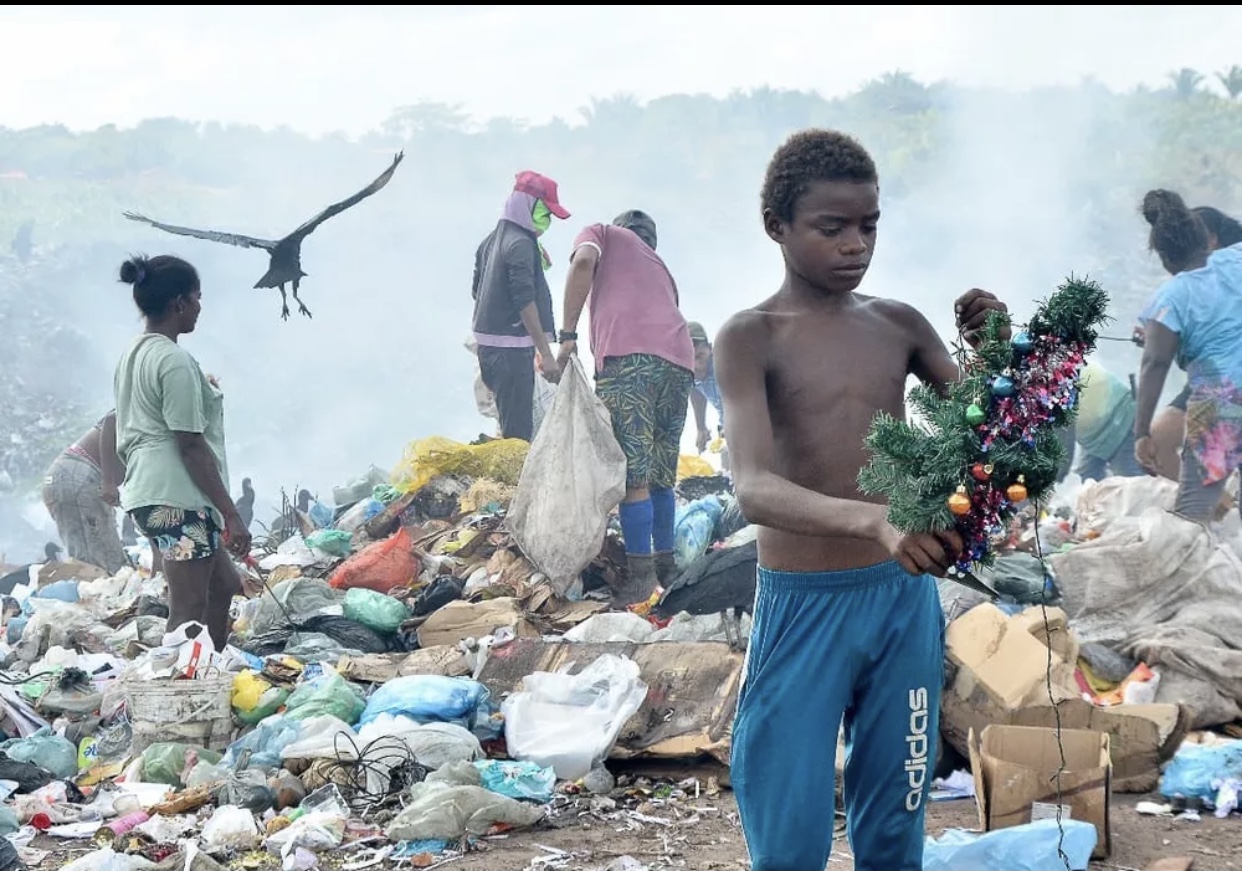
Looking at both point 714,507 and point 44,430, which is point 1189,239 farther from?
point 44,430

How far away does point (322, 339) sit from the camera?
25.2 m

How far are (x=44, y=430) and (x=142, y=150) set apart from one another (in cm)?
1062

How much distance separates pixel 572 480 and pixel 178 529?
2162 millimetres

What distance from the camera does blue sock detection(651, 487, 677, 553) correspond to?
23.5 ft

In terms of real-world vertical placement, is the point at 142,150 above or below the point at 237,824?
above

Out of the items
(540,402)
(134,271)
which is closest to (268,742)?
(134,271)

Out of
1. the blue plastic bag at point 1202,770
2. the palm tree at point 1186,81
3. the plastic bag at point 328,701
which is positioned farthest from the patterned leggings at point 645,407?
the palm tree at point 1186,81

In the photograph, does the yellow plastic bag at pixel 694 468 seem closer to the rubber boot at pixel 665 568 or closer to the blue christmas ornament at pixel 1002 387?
the rubber boot at pixel 665 568

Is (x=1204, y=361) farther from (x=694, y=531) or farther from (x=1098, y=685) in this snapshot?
(x=694, y=531)

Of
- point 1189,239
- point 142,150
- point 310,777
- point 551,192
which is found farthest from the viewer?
point 142,150

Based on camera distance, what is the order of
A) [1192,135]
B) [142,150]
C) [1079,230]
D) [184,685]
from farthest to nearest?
[142,150] < [1192,135] < [1079,230] < [184,685]

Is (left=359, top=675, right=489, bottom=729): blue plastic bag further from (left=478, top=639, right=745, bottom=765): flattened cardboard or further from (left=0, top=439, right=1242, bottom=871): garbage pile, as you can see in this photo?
(left=478, top=639, right=745, bottom=765): flattened cardboard

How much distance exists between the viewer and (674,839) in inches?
165

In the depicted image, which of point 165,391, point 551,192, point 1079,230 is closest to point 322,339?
point 1079,230
